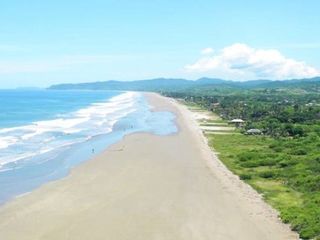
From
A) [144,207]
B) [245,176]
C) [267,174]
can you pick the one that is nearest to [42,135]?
[245,176]

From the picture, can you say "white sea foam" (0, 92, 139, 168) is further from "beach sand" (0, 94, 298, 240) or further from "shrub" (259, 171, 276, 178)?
"shrub" (259, 171, 276, 178)

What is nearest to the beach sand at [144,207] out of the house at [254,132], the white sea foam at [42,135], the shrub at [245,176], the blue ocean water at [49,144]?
the shrub at [245,176]

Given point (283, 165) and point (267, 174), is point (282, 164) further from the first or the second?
point (267, 174)

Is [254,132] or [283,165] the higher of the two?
[283,165]

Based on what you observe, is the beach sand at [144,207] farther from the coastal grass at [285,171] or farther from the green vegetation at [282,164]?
the green vegetation at [282,164]

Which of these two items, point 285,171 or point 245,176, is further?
point 285,171

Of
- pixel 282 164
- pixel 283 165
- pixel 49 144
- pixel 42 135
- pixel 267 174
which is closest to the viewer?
pixel 267 174
